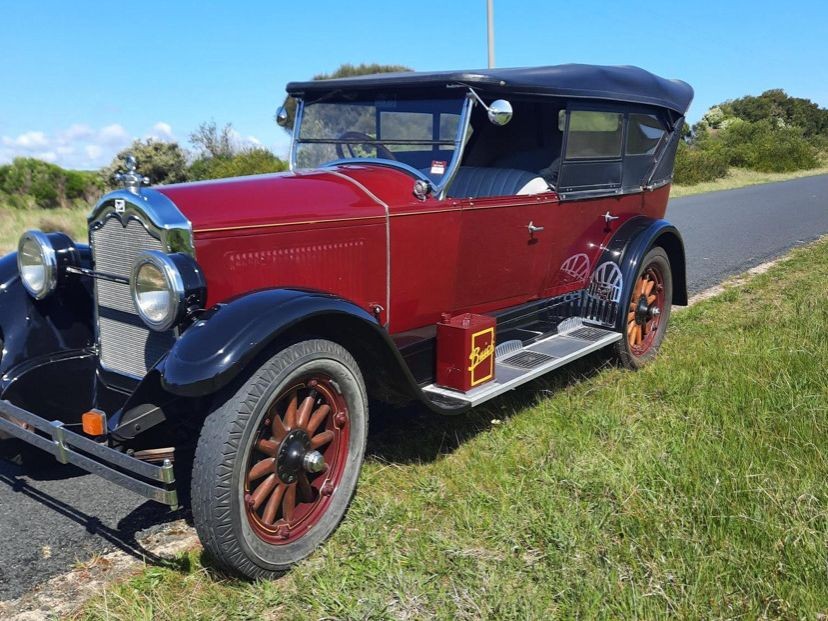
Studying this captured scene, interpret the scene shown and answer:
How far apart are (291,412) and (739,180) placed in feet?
84.6

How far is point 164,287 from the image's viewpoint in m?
2.54

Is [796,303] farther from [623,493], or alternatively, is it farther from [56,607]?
[56,607]

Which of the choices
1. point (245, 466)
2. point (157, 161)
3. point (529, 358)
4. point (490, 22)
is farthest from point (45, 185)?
point (245, 466)

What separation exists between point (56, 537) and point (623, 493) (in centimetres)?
230

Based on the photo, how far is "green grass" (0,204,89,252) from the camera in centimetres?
962

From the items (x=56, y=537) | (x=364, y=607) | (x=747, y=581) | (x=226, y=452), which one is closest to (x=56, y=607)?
(x=56, y=537)

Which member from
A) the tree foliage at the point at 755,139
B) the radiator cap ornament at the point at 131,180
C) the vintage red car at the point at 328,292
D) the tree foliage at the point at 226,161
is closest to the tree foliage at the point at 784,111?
the tree foliage at the point at 755,139

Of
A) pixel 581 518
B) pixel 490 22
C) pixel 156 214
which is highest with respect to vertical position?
pixel 490 22

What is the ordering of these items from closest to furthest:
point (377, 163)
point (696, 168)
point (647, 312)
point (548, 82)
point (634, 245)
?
point (377, 163)
point (548, 82)
point (634, 245)
point (647, 312)
point (696, 168)

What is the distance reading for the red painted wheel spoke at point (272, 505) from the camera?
98.3 inches

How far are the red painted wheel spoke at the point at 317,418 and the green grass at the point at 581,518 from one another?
0.43 metres

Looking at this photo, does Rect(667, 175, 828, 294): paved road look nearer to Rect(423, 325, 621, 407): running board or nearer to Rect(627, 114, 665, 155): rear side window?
Rect(627, 114, 665, 155): rear side window

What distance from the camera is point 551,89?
3799 mm

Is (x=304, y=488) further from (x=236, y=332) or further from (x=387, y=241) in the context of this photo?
(x=387, y=241)
